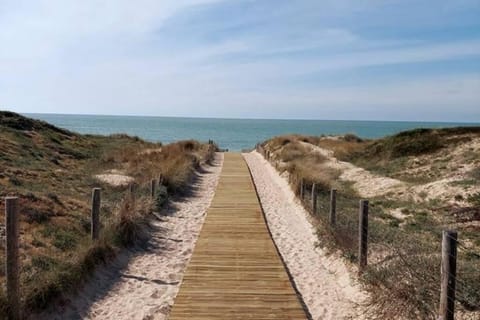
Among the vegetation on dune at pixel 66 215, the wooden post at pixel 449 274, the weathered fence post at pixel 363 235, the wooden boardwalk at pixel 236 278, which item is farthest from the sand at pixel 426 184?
the wooden post at pixel 449 274

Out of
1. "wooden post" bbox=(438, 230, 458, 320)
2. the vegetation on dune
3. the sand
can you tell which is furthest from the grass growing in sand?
the vegetation on dune

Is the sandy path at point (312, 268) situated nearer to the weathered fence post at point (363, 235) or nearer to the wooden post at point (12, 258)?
the weathered fence post at point (363, 235)

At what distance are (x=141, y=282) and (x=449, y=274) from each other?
4665 mm

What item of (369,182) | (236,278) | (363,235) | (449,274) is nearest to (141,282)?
(236,278)

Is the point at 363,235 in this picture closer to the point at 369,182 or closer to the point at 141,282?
the point at 141,282

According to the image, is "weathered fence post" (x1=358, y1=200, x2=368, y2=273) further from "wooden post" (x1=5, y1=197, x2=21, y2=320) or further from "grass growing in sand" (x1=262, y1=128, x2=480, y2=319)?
"wooden post" (x1=5, y1=197, x2=21, y2=320)

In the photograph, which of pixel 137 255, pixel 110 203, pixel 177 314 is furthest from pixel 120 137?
pixel 177 314

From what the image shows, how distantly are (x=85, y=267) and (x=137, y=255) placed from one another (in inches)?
69.6

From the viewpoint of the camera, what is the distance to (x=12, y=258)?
5.27m

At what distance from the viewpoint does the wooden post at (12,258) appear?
516 centimetres

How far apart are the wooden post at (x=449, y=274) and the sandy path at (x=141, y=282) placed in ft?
11.1

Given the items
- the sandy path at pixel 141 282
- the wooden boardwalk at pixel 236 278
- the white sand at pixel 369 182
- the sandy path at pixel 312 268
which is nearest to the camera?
the wooden boardwalk at pixel 236 278

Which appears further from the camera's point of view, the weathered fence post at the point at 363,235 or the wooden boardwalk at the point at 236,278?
the weathered fence post at the point at 363,235

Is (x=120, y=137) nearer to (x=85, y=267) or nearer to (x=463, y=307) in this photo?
(x=85, y=267)
